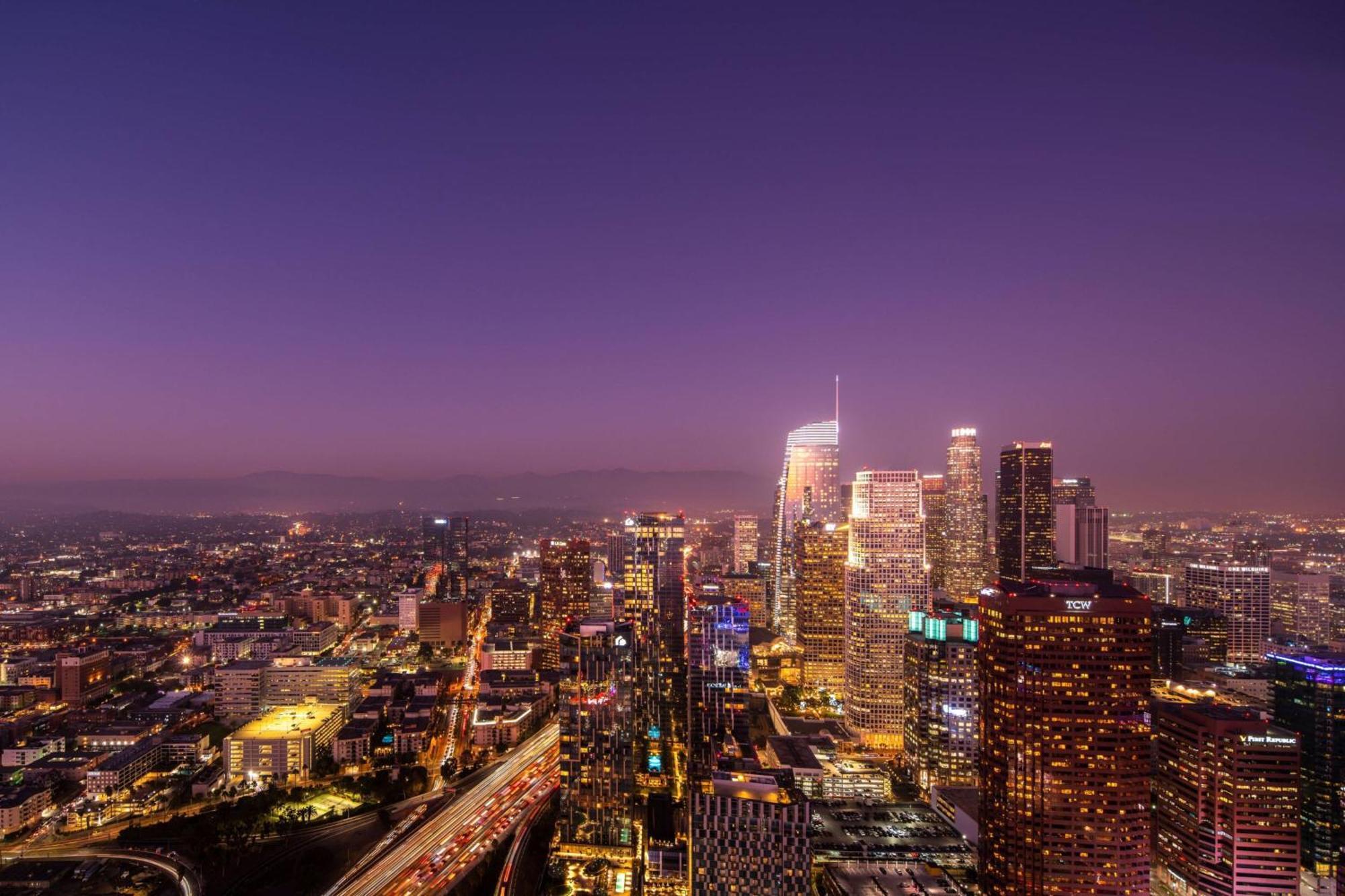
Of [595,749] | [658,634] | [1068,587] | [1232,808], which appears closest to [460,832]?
[595,749]

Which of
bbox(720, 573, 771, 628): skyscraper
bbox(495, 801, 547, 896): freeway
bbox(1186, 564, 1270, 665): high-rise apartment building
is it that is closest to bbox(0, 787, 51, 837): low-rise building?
bbox(495, 801, 547, 896): freeway

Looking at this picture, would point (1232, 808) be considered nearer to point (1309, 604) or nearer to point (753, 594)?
point (1309, 604)

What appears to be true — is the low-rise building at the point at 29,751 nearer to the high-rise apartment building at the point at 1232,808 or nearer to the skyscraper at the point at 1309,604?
the high-rise apartment building at the point at 1232,808

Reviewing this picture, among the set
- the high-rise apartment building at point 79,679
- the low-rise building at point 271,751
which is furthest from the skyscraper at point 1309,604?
the high-rise apartment building at point 79,679

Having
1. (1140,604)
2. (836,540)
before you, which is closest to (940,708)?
(1140,604)

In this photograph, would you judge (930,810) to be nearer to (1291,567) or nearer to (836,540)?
(836,540)
